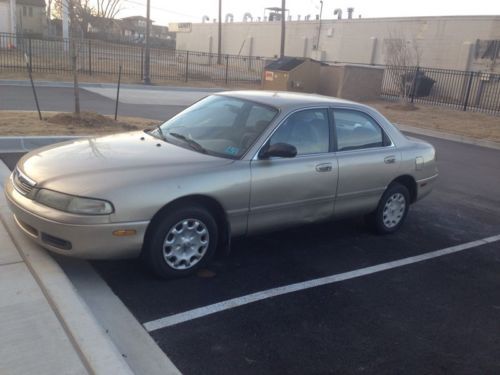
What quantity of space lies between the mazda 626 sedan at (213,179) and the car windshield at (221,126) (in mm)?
12

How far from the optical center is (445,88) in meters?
28.4

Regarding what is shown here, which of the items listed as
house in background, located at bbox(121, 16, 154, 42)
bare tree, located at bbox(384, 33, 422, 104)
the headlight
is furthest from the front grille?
house in background, located at bbox(121, 16, 154, 42)

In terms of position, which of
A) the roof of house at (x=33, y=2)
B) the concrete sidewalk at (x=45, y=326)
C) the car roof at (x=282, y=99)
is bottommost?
the concrete sidewalk at (x=45, y=326)

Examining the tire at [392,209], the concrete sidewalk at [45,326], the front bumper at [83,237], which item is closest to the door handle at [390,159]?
the tire at [392,209]

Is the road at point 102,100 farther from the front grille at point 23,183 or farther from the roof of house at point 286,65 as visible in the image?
the front grille at point 23,183

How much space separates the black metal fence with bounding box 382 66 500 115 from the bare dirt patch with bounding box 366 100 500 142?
1.85 m

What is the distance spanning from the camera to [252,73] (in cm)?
3350

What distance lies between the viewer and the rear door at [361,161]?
211 inches

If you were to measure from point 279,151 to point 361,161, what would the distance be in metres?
1.23

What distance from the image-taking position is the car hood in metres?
4.00

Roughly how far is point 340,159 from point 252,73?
2907 centimetres

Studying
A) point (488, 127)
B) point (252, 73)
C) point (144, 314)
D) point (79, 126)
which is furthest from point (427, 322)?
point (252, 73)

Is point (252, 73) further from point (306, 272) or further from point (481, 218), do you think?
point (306, 272)

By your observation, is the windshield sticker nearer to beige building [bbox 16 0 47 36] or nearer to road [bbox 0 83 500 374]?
road [bbox 0 83 500 374]
